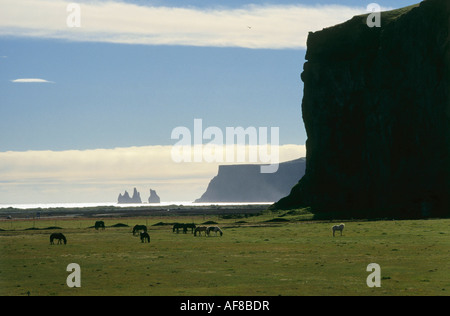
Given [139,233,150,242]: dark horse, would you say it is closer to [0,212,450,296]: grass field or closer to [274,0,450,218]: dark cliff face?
[0,212,450,296]: grass field

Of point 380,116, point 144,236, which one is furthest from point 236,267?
point 380,116

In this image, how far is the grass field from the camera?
34031mm

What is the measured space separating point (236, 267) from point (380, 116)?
118765mm

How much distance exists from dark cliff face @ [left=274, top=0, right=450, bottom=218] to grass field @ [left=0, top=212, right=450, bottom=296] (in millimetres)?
75363

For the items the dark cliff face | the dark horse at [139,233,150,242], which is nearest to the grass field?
the dark horse at [139,233,150,242]

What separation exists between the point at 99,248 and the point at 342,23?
404ft

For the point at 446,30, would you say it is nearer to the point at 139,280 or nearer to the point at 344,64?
the point at 344,64

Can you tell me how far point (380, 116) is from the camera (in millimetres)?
155625

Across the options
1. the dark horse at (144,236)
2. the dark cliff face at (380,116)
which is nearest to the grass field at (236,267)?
the dark horse at (144,236)

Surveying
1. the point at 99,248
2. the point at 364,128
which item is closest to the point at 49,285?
the point at 99,248

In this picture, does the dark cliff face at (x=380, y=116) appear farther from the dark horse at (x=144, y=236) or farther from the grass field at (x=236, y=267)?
the grass field at (x=236, y=267)

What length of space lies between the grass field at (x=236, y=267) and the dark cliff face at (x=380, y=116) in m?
75.4

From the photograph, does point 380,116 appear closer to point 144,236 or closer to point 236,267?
point 144,236

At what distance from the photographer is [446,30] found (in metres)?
142
